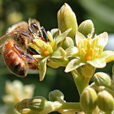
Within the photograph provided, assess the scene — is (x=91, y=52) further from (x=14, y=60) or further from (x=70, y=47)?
(x=14, y=60)

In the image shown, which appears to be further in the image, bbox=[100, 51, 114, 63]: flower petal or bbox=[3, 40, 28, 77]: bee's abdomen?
bbox=[3, 40, 28, 77]: bee's abdomen

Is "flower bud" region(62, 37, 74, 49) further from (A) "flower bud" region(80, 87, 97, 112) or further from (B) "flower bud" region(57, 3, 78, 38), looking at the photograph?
(A) "flower bud" region(80, 87, 97, 112)

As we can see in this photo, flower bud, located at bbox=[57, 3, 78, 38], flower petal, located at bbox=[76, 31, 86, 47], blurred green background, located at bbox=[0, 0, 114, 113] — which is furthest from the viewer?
blurred green background, located at bbox=[0, 0, 114, 113]

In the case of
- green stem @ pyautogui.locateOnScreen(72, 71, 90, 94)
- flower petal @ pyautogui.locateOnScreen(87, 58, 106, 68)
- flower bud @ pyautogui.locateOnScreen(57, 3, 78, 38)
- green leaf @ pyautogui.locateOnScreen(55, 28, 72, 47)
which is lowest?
green stem @ pyautogui.locateOnScreen(72, 71, 90, 94)

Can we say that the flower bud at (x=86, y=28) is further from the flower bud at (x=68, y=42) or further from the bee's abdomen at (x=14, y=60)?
the bee's abdomen at (x=14, y=60)

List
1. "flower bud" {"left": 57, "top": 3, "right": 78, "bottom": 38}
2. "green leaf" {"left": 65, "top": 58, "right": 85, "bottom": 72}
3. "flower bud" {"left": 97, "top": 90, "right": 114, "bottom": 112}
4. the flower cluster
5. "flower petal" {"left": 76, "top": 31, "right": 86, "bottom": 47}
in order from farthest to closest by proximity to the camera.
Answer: "flower bud" {"left": 57, "top": 3, "right": 78, "bottom": 38}
"flower petal" {"left": 76, "top": 31, "right": 86, "bottom": 47}
the flower cluster
"green leaf" {"left": 65, "top": 58, "right": 85, "bottom": 72}
"flower bud" {"left": 97, "top": 90, "right": 114, "bottom": 112}

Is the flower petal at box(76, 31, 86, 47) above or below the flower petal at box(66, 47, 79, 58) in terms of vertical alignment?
above

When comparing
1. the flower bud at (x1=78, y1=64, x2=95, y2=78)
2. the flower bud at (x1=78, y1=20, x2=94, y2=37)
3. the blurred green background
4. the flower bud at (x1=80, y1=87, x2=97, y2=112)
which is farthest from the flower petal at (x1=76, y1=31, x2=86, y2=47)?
the blurred green background
